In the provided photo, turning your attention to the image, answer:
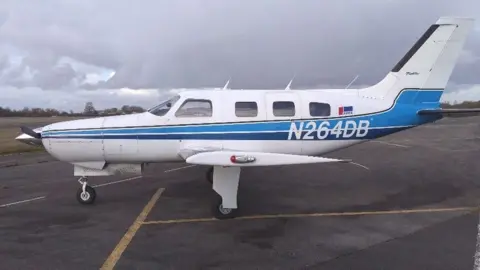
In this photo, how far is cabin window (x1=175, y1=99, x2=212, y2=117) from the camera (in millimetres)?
8383

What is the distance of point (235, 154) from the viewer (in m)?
7.22

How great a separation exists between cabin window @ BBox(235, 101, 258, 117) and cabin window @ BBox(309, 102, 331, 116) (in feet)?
4.44

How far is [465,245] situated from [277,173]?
7155 mm

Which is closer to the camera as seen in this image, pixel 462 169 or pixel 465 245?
pixel 465 245

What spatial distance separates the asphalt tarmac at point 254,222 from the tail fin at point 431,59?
2.83 m

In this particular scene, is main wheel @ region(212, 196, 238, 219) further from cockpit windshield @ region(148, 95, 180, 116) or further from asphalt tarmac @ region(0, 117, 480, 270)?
cockpit windshield @ region(148, 95, 180, 116)

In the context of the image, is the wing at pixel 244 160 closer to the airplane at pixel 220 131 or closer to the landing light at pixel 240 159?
the landing light at pixel 240 159

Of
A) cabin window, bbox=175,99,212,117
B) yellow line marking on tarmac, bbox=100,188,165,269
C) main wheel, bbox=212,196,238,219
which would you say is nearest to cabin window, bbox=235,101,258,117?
cabin window, bbox=175,99,212,117

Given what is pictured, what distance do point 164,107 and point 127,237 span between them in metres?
3.11

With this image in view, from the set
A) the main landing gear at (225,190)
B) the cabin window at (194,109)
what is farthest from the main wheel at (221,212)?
the cabin window at (194,109)

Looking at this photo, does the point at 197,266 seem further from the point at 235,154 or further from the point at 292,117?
the point at 292,117

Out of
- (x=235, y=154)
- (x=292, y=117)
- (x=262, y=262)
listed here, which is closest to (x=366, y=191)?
(x=292, y=117)

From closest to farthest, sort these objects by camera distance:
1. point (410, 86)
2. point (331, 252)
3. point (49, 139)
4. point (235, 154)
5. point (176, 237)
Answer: point (331, 252), point (176, 237), point (235, 154), point (49, 139), point (410, 86)

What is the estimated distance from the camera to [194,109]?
8.42 m
